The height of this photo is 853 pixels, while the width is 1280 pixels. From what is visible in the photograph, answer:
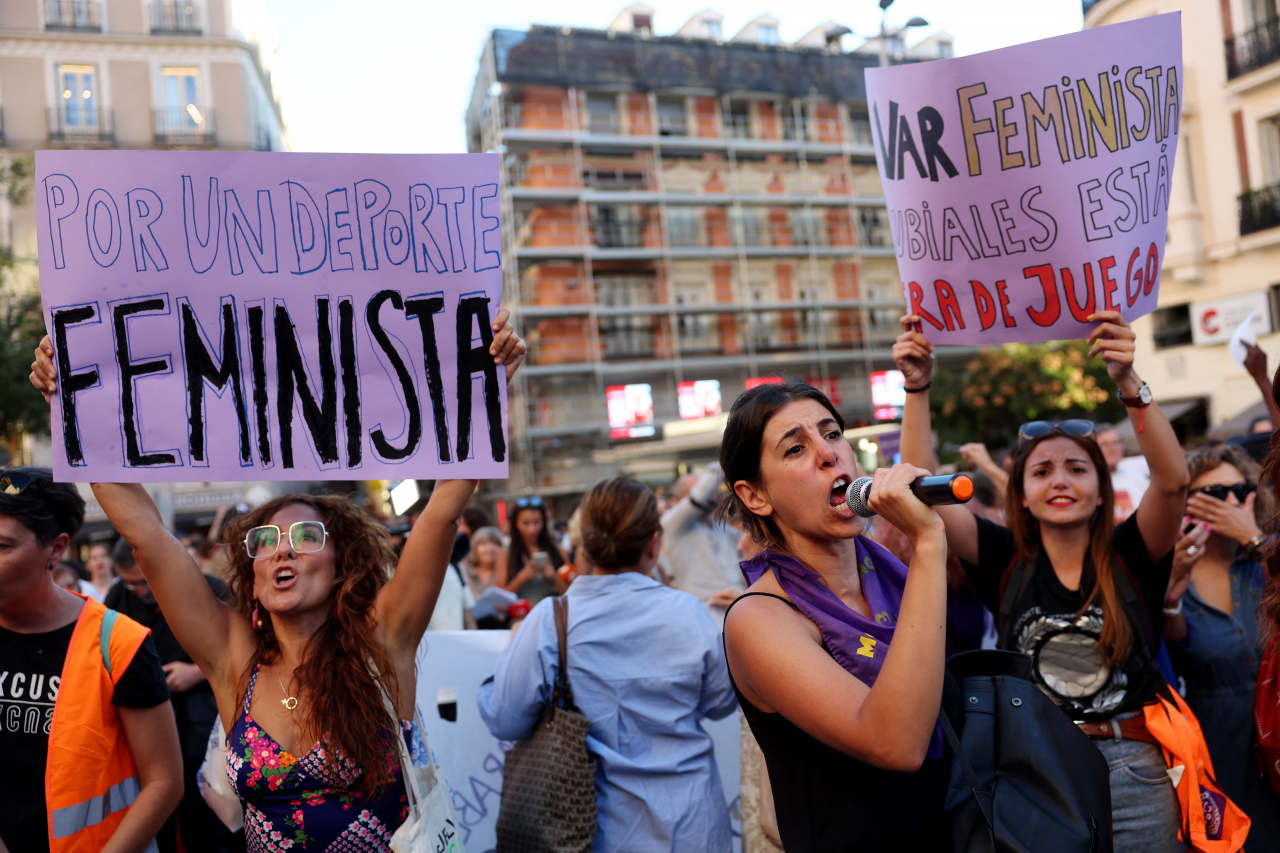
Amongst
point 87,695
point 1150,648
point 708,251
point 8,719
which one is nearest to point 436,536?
point 87,695

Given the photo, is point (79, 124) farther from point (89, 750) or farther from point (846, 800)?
point (846, 800)

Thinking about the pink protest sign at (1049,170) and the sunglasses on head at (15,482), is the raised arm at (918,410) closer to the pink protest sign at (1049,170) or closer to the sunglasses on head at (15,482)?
the pink protest sign at (1049,170)

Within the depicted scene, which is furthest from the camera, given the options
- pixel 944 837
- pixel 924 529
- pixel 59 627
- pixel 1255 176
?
pixel 1255 176

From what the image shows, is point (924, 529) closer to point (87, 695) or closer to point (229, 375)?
point (229, 375)

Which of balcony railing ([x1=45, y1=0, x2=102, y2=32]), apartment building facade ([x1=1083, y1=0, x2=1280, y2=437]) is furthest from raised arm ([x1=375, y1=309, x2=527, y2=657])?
balcony railing ([x1=45, y1=0, x2=102, y2=32])

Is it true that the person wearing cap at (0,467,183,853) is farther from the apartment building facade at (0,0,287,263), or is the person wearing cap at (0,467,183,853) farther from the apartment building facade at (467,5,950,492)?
the apartment building facade at (467,5,950,492)

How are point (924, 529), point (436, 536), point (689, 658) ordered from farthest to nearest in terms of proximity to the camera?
1. point (689, 658)
2. point (436, 536)
3. point (924, 529)

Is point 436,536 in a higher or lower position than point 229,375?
lower

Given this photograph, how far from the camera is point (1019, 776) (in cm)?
174

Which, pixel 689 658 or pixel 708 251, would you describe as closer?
pixel 689 658

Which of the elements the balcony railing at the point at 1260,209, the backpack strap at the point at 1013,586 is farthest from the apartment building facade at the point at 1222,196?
the backpack strap at the point at 1013,586

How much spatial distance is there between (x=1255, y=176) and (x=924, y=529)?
879 inches

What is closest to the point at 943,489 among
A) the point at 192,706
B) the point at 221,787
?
the point at 221,787

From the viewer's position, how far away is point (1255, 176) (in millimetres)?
19688
